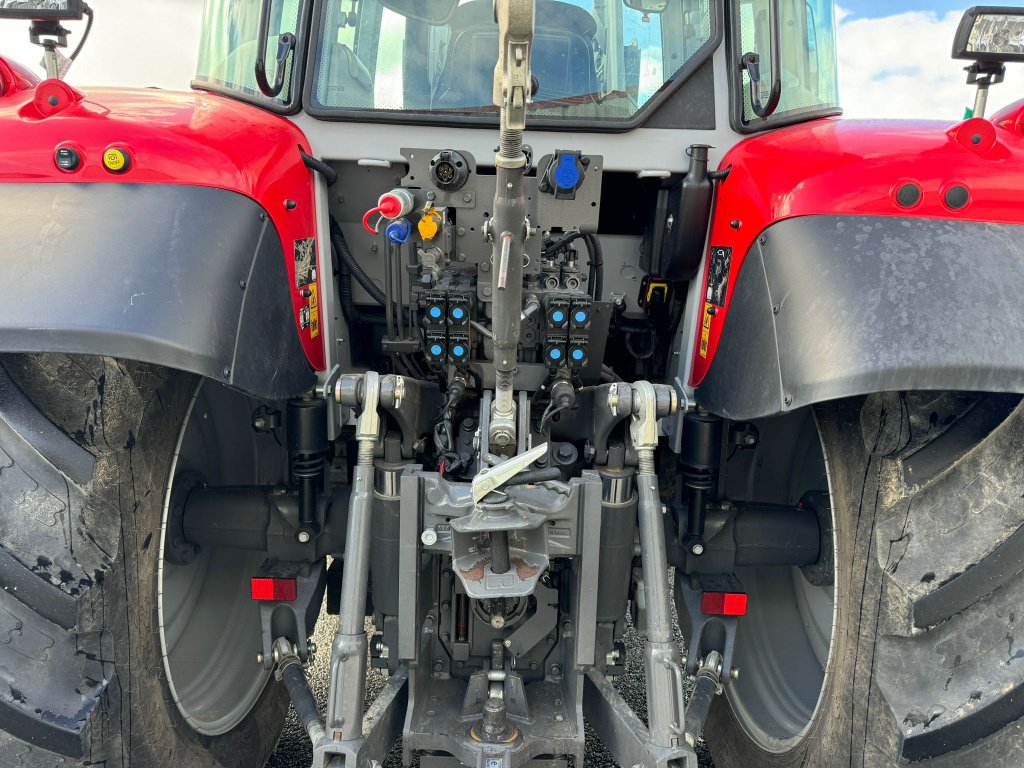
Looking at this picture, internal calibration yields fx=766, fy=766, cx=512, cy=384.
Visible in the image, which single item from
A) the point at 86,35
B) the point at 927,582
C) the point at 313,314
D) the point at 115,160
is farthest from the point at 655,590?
the point at 86,35

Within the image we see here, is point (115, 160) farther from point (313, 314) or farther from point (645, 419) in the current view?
point (645, 419)

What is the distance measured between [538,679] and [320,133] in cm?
163

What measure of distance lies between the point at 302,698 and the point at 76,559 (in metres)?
0.70

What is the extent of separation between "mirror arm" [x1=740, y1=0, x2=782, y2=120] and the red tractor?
18mm

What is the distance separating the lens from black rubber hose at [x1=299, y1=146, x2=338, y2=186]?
2.03m

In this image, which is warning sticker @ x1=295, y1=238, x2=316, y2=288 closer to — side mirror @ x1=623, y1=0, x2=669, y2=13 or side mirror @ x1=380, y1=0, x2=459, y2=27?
side mirror @ x1=380, y1=0, x2=459, y2=27

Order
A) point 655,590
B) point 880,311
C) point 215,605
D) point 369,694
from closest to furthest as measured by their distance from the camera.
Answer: point 880,311
point 655,590
point 215,605
point 369,694

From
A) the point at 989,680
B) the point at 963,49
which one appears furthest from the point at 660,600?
the point at 963,49

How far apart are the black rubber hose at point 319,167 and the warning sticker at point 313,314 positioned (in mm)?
324

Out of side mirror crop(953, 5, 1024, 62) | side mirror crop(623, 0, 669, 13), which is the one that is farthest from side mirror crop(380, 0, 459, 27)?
side mirror crop(953, 5, 1024, 62)

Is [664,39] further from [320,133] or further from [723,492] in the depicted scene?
[723,492]

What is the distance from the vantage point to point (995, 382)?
135 cm

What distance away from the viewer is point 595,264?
2213 mm

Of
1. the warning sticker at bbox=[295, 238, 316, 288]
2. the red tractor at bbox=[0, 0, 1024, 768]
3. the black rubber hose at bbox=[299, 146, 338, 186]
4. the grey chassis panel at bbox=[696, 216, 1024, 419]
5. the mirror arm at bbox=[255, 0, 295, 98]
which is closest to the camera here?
the grey chassis panel at bbox=[696, 216, 1024, 419]
